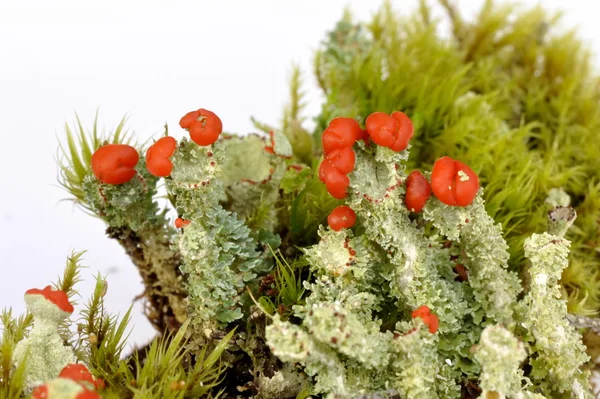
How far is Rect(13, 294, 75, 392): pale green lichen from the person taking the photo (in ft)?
2.79

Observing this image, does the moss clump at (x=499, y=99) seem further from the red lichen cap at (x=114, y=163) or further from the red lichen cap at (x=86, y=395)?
the red lichen cap at (x=86, y=395)

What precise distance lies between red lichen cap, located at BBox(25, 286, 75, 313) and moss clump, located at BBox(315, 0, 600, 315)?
2.47 feet

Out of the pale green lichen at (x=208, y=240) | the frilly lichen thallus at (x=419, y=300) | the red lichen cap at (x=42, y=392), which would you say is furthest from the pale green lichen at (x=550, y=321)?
the red lichen cap at (x=42, y=392)

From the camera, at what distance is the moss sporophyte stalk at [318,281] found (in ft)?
2.64

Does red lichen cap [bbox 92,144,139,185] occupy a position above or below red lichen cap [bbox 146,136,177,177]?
above

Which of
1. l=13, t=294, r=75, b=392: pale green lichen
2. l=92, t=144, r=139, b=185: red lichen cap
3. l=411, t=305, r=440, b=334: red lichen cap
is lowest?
l=411, t=305, r=440, b=334: red lichen cap

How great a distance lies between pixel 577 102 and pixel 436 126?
43cm

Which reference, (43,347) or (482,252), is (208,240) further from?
(482,252)

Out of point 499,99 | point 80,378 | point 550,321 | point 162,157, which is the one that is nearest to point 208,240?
point 162,157

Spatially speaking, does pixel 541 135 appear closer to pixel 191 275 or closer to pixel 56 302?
pixel 191 275

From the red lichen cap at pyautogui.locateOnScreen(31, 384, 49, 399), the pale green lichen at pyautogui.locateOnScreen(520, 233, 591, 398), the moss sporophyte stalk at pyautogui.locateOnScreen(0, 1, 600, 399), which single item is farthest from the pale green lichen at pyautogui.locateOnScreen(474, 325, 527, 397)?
the red lichen cap at pyautogui.locateOnScreen(31, 384, 49, 399)

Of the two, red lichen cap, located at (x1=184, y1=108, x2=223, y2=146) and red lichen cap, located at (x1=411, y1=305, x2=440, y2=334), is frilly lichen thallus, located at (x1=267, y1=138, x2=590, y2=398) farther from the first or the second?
red lichen cap, located at (x1=184, y1=108, x2=223, y2=146)

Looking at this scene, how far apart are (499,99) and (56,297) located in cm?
119

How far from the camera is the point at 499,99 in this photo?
1.59m
